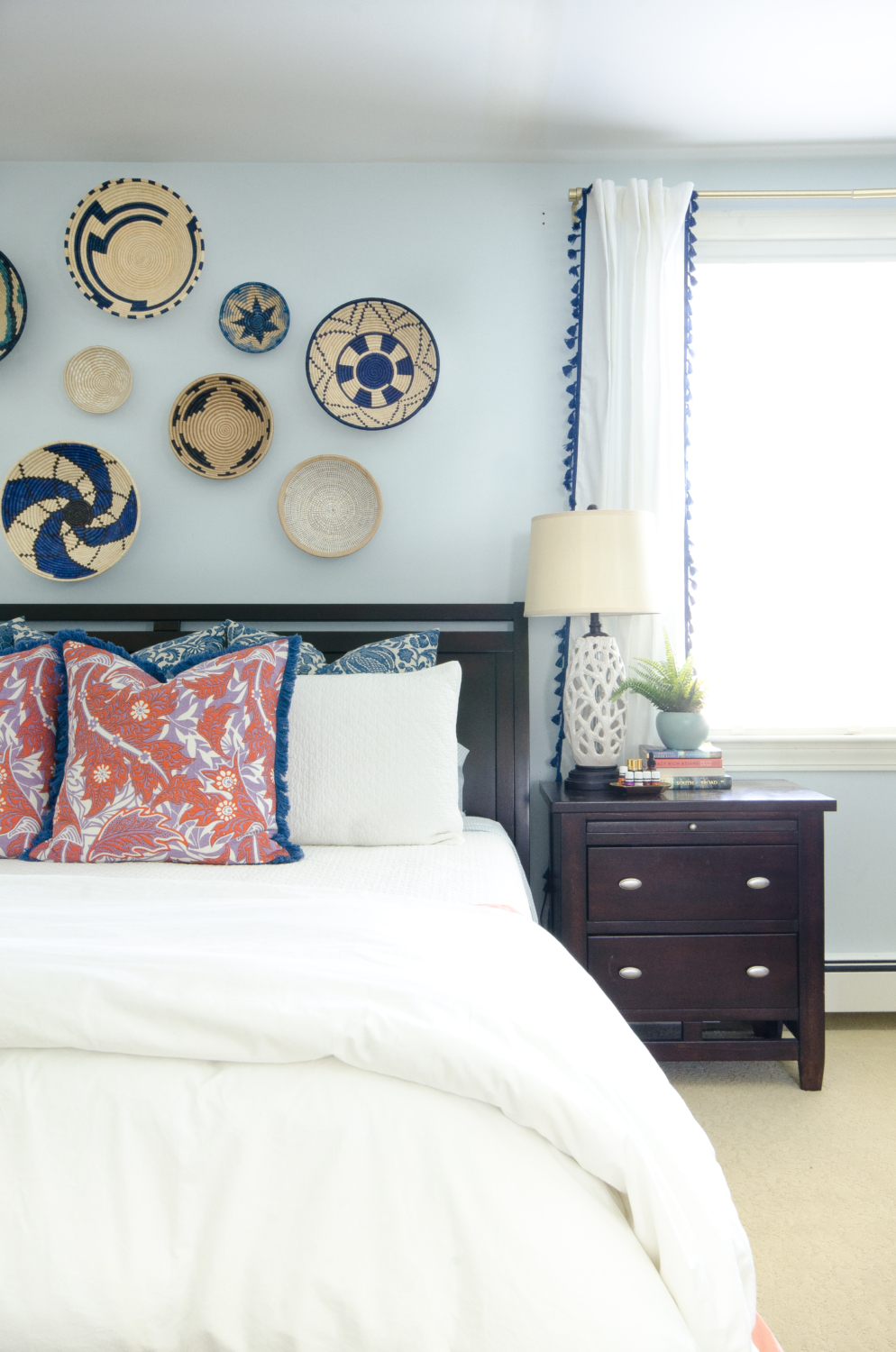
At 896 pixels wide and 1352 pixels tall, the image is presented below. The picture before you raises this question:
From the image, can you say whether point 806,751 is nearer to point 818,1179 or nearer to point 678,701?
point 678,701

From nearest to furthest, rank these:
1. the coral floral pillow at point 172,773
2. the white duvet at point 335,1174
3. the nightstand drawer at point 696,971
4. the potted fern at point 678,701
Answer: the white duvet at point 335,1174 → the coral floral pillow at point 172,773 → the nightstand drawer at point 696,971 → the potted fern at point 678,701

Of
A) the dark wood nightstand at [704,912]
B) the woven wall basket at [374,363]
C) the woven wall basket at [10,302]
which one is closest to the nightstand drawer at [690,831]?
the dark wood nightstand at [704,912]

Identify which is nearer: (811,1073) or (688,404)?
(811,1073)

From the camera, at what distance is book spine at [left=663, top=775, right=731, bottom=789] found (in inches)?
93.7

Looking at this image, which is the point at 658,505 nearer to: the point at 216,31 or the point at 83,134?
the point at 216,31

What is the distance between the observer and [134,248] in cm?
270

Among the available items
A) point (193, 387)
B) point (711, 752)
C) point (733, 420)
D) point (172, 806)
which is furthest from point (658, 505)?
point (172, 806)

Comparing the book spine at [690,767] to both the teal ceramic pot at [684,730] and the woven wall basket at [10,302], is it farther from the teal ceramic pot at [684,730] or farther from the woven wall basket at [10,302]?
the woven wall basket at [10,302]

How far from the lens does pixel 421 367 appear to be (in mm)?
2693

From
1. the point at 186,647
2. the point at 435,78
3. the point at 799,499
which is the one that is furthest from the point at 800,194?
the point at 186,647

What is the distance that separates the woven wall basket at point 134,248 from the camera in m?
2.68

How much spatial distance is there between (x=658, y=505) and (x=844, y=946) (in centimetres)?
146

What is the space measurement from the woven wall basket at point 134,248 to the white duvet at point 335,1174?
7.43 ft

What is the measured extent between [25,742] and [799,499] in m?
2.29
